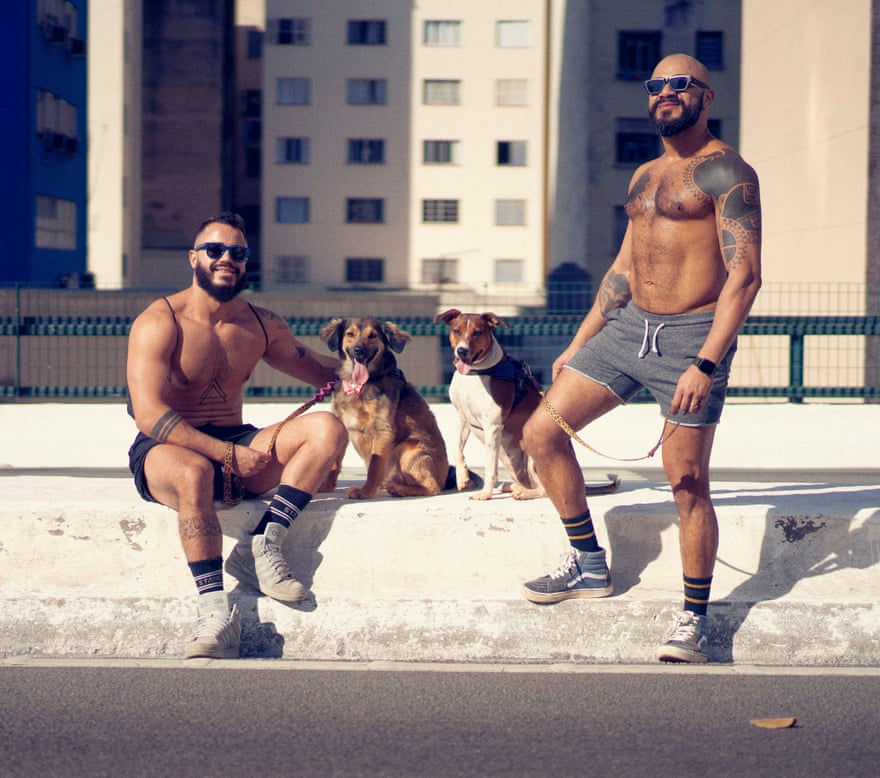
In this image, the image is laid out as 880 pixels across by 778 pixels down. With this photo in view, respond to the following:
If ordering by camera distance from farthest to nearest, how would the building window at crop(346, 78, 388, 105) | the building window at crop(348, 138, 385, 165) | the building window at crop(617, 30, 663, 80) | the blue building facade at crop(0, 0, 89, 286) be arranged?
1. the building window at crop(348, 138, 385, 165)
2. the building window at crop(346, 78, 388, 105)
3. the building window at crop(617, 30, 663, 80)
4. the blue building facade at crop(0, 0, 89, 286)

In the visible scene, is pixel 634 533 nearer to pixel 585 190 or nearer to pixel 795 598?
pixel 795 598

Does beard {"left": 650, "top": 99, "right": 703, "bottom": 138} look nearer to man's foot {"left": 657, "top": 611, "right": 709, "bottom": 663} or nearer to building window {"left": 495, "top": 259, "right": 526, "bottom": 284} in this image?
man's foot {"left": 657, "top": 611, "right": 709, "bottom": 663}

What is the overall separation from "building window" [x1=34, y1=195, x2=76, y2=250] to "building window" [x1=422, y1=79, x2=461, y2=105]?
2467cm

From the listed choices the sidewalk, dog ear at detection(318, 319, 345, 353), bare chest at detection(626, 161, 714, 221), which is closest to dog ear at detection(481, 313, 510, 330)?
dog ear at detection(318, 319, 345, 353)

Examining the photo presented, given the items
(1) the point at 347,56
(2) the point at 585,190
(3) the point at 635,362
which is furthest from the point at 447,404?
(1) the point at 347,56

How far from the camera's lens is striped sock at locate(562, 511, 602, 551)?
577 centimetres

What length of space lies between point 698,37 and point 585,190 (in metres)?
8.52

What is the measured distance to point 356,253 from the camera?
214 ft

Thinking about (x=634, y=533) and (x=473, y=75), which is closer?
(x=634, y=533)

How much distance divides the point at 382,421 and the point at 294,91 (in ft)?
194

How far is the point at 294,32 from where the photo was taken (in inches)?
2515

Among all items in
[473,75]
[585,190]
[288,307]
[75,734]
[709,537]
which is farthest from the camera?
[473,75]

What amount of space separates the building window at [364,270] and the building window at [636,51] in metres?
14.8

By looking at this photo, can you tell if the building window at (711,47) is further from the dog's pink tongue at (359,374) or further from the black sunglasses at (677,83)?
the black sunglasses at (677,83)
